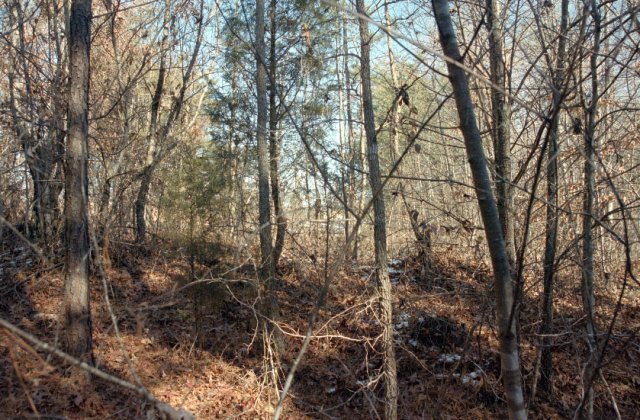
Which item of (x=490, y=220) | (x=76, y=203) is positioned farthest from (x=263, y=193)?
(x=490, y=220)

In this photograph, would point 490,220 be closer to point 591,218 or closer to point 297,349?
point 591,218

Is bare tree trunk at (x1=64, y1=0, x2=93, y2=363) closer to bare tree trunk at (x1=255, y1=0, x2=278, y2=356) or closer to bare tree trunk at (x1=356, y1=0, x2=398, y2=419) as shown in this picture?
bare tree trunk at (x1=255, y1=0, x2=278, y2=356)

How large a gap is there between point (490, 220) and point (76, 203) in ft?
17.0

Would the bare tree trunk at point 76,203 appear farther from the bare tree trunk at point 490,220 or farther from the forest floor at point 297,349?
the bare tree trunk at point 490,220

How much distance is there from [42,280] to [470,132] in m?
9.30

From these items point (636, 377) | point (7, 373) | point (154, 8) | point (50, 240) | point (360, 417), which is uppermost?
point (154, 8)

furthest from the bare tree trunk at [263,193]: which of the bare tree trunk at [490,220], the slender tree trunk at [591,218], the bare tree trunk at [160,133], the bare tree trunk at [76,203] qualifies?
the bare tree trunk at [490,220]

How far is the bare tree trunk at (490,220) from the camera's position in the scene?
1.44 metres

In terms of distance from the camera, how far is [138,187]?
455 inches

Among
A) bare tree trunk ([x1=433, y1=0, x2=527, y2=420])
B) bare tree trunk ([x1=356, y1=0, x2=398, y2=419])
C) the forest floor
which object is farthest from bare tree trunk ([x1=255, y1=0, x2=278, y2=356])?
bare tree trunk ([x1=433, y1=0, x2=527, y2=420])

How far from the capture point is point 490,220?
4.81ft

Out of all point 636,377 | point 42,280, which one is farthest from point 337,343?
point 42,280

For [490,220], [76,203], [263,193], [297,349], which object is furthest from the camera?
[297,349]

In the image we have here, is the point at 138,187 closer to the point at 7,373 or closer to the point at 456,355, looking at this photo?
the point at 7,373
